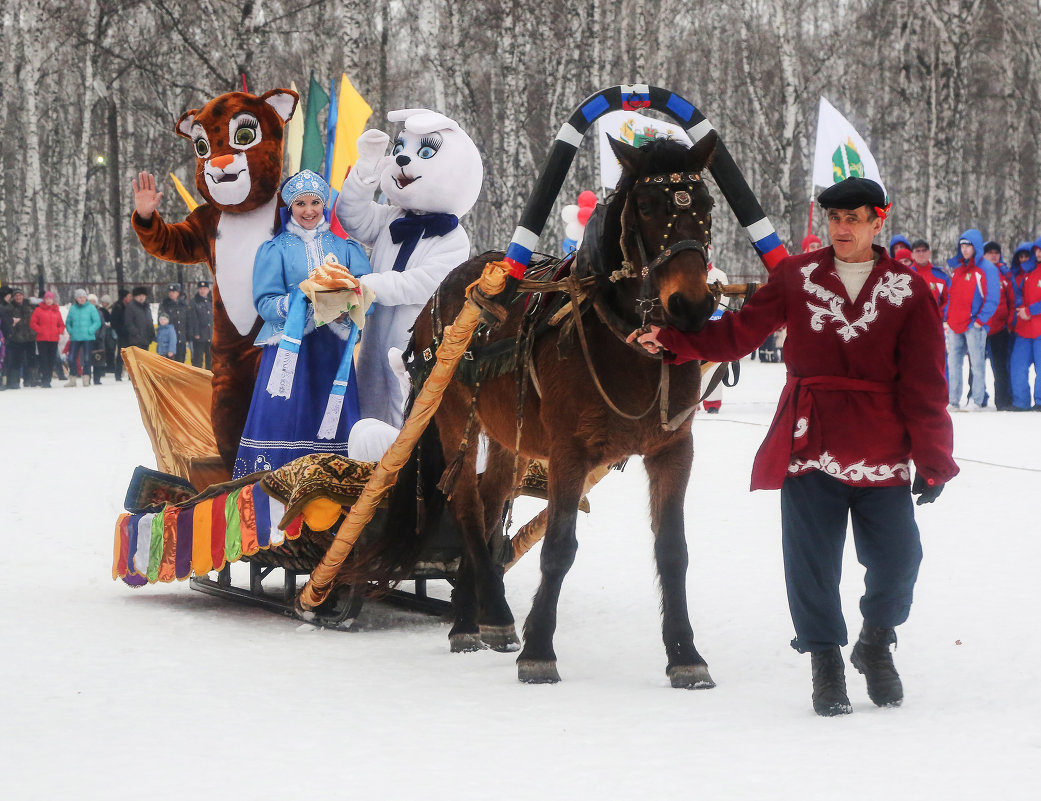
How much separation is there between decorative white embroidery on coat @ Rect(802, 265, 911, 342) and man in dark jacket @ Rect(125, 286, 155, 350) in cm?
1903

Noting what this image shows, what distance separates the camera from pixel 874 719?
151 inches

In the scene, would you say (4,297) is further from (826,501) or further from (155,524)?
(826,501)

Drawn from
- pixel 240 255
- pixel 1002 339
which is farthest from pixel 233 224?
pixel 1002 339

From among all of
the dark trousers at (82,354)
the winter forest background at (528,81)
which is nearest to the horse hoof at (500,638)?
the winter forest background at (528,81)

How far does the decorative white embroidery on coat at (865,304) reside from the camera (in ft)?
12.8

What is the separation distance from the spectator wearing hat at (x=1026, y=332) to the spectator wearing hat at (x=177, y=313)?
45.7ft

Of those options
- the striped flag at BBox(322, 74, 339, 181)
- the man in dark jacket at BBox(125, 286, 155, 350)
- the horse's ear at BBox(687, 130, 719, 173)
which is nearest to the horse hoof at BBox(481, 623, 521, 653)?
the horse's ear at BBox(687, 130, 719, 173)

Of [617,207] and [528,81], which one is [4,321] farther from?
[617,207]

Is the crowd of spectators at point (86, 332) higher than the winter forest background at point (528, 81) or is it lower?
lower

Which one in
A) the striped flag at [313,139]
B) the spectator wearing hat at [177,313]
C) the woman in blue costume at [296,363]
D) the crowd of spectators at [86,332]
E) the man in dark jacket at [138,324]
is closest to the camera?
the woman in blue costume at [296,363]

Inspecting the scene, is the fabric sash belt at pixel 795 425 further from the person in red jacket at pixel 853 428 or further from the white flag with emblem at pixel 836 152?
the white flag with emblem at pixel 836 152

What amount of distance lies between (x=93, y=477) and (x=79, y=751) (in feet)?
22.6

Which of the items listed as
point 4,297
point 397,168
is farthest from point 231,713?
point 4,297

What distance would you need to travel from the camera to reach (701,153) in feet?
13.7
